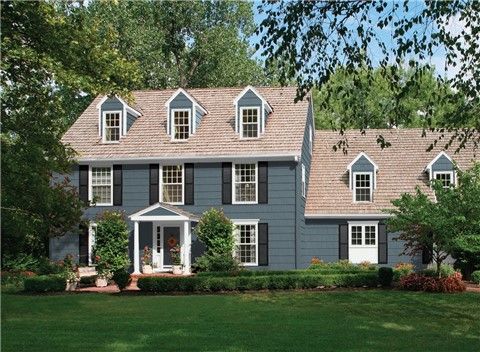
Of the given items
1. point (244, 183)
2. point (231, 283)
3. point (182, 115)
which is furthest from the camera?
point (182, 115)

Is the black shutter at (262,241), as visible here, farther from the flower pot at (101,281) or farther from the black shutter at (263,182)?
the flower pot at (101,281)

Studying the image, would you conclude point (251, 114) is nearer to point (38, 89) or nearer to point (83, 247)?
point (83, 247)

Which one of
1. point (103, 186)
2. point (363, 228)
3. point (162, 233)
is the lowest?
point (162, 233)

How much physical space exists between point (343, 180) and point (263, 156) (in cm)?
557

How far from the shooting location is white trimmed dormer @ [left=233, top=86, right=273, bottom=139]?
32.8 meters

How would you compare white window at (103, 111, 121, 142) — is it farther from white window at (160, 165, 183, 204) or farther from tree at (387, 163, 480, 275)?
tree at (387, 163, 480, 275)

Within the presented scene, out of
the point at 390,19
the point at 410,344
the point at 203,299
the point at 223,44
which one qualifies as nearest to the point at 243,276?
the point at 203,299

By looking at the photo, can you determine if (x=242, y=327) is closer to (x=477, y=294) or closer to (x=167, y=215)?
(x=477, y=294)

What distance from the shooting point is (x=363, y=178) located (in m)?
34.7

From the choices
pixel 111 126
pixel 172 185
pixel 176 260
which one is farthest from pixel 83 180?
pixel 176 260

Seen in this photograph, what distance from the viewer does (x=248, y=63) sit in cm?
4741

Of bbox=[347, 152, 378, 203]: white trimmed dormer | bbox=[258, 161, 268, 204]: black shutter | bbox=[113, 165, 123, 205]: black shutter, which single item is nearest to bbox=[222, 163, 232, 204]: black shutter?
bbox=[258, 161, 268, 204]: black shutter

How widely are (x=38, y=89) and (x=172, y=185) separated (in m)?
15.3

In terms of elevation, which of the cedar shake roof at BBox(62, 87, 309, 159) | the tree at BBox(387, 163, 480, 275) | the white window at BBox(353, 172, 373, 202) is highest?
the cedar shake roof at BBox(62, 87, 309, 159)
